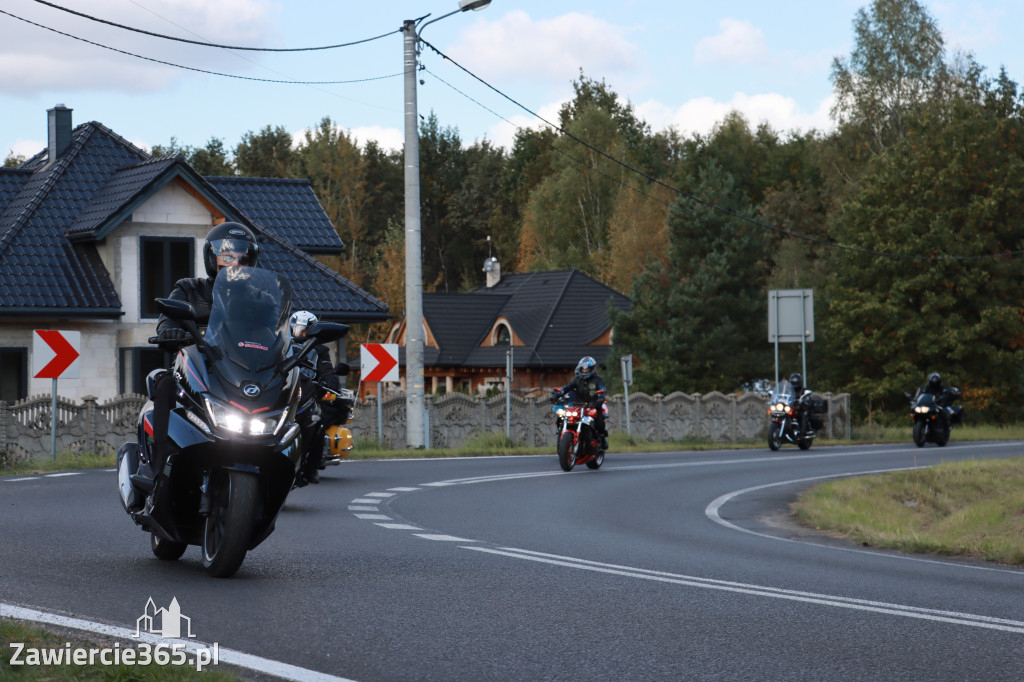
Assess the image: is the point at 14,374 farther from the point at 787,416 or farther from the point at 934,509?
the point at 934,509

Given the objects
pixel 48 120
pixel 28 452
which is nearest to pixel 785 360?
pixel 48 120

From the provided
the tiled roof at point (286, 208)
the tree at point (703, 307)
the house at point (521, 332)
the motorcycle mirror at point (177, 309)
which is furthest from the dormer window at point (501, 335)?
the motorcycle mirror at point (177, 309)

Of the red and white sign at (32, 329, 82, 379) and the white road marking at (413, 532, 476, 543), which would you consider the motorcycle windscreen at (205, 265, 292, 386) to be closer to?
the white road marking at (413, 532, 476, 543)

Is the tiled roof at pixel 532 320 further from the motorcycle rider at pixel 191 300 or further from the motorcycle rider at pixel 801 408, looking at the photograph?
the motorcycle rider at pixel 191 300

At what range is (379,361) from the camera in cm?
2580

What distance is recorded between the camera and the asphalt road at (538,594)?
6.12 meters

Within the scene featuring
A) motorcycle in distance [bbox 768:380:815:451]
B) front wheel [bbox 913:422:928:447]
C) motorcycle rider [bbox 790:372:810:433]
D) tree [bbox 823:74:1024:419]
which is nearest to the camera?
motorcycle in distance [bbox 768:380:815:451]

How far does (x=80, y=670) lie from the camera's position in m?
5.49

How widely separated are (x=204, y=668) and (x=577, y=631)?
1939 mm

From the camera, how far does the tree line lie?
50.5 meters

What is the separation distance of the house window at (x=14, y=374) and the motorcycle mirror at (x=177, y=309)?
24.6m

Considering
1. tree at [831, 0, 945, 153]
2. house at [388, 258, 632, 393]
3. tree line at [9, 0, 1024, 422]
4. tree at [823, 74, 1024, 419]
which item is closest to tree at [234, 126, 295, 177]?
tree line at [9, 0, 1024, 422]

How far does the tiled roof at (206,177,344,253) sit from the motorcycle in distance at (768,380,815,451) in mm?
12619

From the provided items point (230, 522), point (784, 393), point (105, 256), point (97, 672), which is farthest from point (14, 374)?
point (97, 672)
